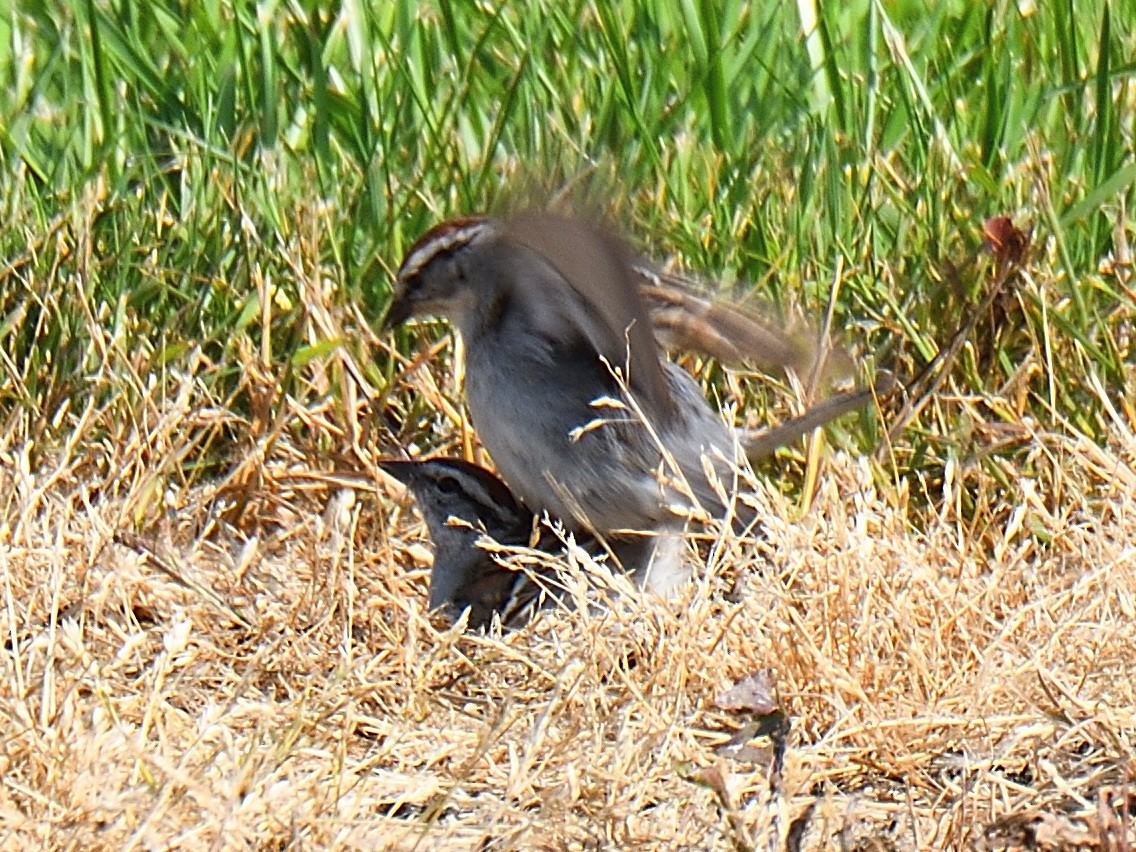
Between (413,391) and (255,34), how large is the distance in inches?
59.6

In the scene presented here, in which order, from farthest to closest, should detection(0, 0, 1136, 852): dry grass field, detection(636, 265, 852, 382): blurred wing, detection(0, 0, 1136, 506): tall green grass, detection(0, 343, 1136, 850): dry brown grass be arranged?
1. detection(0, 0, 1136, 506): tall green grass
2. detection(636, 265, 852, 382): blurred wing
3. detection(0, 0, 1136, 852): dry grass field
4. detection(0, 343, 1136, 850): dry brown grass

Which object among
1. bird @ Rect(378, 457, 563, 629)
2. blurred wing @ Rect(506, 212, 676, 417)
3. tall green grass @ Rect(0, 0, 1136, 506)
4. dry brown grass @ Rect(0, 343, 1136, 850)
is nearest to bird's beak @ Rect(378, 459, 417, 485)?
bird @ Rect(378, 457, 563, 629)

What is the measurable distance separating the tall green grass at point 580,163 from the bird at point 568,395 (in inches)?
8.4

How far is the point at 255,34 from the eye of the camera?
671 centimetres

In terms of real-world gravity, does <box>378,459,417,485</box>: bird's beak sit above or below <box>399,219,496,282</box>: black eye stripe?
below

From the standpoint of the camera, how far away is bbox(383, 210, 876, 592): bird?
5320 mm

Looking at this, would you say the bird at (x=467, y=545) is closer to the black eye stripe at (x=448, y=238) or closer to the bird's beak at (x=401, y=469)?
the bird's beak at (x=401, y=469)

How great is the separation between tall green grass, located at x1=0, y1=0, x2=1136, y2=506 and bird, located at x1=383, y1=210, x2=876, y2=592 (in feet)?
0.70

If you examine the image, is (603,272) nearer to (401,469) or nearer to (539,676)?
(401,469)

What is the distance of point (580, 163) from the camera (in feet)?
19.9

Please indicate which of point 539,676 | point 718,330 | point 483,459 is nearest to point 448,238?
point 718,330

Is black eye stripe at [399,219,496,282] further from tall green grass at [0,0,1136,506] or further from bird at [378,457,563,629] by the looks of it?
bird at [378,457,563,629]

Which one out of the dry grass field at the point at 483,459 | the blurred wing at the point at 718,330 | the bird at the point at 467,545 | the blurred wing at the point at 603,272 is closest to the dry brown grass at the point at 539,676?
the dry grass field at the point at 483,459

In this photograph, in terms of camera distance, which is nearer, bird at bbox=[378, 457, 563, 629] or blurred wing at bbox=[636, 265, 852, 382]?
bird at bbox=[378, 457, 563, 629]
